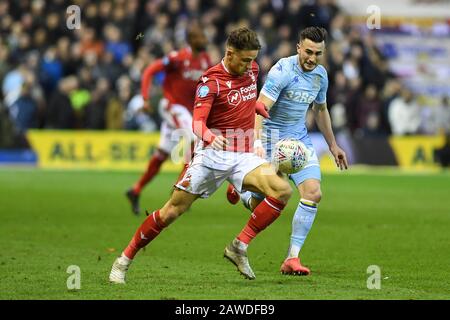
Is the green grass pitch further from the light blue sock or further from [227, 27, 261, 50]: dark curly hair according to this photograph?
[227, 27, 261, 50]: dark curly hair

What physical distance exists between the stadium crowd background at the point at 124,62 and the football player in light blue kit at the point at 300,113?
46.8 feet

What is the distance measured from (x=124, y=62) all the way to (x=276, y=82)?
16.8 meters

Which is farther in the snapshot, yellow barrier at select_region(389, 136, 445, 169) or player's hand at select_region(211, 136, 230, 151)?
yellow barrier at select_region(389, 136, 445, 169)

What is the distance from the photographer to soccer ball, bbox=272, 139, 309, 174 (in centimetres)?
1034

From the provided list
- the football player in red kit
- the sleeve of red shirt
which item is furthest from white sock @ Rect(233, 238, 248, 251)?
Result: the sleeve of red shirt

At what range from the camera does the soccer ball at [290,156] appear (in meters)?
10.3

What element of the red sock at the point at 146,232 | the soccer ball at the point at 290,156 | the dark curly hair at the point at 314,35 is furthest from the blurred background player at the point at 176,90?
the red sock at the point at 146,232

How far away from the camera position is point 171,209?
925 cm

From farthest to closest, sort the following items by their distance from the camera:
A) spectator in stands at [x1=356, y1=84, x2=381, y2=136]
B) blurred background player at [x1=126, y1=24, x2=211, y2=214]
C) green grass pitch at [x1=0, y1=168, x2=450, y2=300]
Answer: spectator in stands at [x1=356, y1=84, x2=381, y2=136] < blurred background player at [x1=126, y1=24, x2=211, y2=214] < green grass pitch at [x1=0, y1=168, x2=450, y2=300]

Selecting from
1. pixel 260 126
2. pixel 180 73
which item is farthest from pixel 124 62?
pixel 260 126

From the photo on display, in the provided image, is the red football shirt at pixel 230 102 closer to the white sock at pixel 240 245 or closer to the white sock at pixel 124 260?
the white sock at pixel 240 245

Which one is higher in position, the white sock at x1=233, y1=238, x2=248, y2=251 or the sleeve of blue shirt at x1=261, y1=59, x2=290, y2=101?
the sleeve of blue shirt at x1=261, y1=59, x2=290, y2=101
